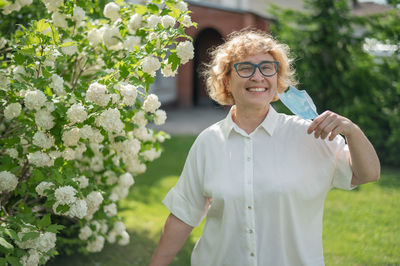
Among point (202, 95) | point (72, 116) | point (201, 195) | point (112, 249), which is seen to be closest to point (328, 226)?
point (112, 249)

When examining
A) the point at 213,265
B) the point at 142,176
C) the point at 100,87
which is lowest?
the point at 142,176

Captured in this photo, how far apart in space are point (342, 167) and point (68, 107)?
1.47 meters

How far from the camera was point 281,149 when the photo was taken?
2.06 metres

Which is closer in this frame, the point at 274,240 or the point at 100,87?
the point at 274,240

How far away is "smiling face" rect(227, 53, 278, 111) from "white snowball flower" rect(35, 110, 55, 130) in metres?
1.00

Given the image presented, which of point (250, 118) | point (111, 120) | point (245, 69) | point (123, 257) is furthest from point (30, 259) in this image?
point (123, 257)

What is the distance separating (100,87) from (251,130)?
0.77 metres

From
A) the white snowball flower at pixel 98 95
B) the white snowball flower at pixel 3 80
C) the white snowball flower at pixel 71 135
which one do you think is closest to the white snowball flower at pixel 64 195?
the white snowball flower at pixel 71 135

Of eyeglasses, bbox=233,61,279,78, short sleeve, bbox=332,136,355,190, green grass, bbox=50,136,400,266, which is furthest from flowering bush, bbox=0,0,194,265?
green grass, bbox=50,136,400,266

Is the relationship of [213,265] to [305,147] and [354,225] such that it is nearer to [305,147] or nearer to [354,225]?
[305,147]

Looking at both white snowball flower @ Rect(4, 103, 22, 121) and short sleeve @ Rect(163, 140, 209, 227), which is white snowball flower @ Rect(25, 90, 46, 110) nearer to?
white snowball flower @ Rect(4, 103, 22, 121)

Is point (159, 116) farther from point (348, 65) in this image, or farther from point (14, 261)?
point (348, 65)

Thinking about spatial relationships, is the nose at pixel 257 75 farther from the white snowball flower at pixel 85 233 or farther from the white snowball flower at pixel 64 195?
the white snowball flower at pixel 85 233

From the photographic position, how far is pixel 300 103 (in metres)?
2.15
